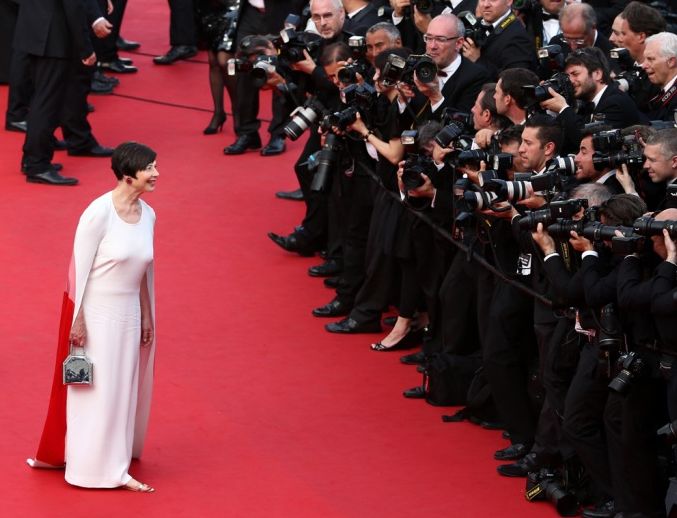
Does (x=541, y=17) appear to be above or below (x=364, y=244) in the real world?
above

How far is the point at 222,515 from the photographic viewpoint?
705 centimetres

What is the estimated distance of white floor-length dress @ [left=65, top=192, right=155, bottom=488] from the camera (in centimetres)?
712

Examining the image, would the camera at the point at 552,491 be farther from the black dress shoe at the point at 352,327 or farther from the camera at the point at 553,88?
the black dress shoe at the point at 352,327

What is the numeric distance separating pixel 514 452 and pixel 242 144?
19.1ft

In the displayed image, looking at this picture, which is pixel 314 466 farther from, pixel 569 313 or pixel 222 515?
pixel 569 313

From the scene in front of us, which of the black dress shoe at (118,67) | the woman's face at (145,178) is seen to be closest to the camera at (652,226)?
the woman's face at (145,178)

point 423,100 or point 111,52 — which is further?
point 111,52

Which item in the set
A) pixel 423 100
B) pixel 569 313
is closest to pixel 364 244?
pixel 423 100

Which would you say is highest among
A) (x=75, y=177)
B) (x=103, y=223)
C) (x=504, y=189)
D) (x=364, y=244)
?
(x=504, y=189)

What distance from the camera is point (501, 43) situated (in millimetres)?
9648

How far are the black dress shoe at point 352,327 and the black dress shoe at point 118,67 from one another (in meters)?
6.28

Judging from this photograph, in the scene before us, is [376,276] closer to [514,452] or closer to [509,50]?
[509,50]

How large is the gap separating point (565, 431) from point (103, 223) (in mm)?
2463

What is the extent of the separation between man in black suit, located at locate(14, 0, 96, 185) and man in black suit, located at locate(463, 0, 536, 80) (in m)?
3.62
